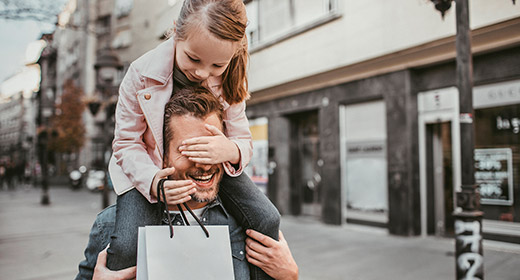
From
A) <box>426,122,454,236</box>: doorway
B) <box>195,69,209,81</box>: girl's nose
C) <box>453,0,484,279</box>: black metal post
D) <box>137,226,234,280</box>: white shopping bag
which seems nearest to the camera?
<box>137,226,234,280</box>: white shopping bag

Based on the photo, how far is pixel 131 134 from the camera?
1.52 meters

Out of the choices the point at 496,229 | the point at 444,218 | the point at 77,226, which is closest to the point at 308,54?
the point at 444,218

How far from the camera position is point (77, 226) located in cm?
1102

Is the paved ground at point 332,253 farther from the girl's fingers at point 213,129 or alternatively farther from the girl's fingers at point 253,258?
the girl's fingers at point 213,129

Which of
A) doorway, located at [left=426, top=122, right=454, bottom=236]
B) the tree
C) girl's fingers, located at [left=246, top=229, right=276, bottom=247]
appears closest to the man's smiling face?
girl's fingers, located at [left=246, top=229, right=276, bottom=247]

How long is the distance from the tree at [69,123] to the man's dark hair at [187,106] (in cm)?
3254

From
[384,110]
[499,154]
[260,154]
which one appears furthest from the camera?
[260,154]

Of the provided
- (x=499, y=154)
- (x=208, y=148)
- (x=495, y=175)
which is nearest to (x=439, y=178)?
(x=495, y=175)

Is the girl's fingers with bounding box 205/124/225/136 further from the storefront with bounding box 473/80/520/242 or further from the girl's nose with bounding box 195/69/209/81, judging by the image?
the storefront with bounding box 473/80/520/242

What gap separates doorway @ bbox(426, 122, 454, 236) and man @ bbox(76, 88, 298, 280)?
8.17 metres

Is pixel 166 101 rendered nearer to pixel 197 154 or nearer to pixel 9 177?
pixel 197 154

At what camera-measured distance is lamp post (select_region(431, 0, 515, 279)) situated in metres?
4.38

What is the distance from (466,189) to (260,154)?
9.91m

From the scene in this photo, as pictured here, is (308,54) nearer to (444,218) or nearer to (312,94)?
(312,94)
